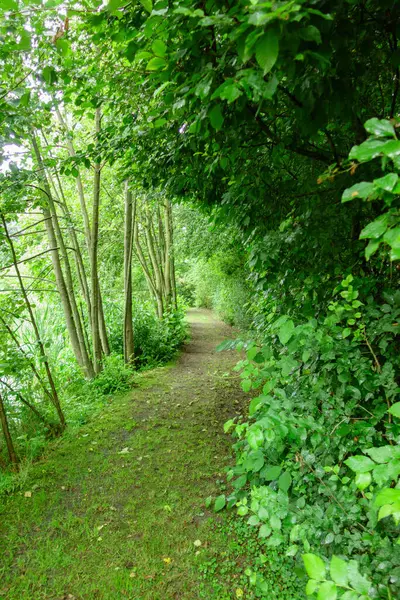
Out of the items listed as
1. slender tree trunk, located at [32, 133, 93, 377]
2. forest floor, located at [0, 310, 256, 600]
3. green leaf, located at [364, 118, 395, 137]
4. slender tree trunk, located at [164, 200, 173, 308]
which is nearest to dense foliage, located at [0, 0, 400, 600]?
green leaf, located at [364, 118, 395, 137]

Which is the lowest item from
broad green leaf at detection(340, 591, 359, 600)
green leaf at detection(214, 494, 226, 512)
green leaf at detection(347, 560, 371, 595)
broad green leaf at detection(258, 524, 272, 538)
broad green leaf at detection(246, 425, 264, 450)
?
green leaf at detection(214, 494, 226, 512)

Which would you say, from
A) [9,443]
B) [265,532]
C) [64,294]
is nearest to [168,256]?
[64,294]

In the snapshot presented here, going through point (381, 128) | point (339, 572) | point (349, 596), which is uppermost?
point (381, 128)

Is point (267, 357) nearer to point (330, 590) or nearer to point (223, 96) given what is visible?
point (330, 590)

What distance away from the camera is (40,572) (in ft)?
6.98

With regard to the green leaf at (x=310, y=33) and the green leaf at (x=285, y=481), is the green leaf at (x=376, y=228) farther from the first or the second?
the green leaf at (x=285, y=481)

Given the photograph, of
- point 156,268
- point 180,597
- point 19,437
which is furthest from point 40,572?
point 156,268

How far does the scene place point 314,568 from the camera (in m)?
0.96

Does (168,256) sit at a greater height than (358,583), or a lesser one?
greater

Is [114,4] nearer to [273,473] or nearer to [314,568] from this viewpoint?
[314,568]

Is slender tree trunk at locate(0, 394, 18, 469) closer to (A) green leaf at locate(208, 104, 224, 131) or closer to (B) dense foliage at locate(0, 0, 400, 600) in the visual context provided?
(B) dense foliage at locate(0, 0, 400, 600)

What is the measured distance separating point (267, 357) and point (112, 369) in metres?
4.09

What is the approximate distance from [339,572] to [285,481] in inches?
38.3

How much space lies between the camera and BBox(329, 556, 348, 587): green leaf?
3.03 feet
